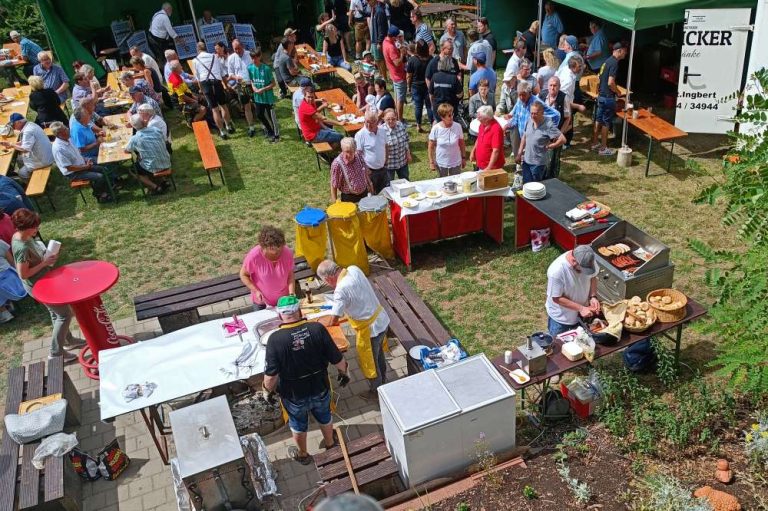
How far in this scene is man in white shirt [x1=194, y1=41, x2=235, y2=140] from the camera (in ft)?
43.5

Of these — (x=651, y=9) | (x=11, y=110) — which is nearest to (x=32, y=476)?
(x=651, y=9)

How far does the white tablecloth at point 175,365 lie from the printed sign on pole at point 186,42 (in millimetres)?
13050

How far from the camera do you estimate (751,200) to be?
194 inches

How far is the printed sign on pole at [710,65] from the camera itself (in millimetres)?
9984

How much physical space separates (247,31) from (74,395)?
42.5ft

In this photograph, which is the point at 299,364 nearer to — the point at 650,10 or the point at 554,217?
the point at 554,217

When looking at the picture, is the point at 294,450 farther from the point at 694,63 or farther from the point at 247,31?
the point at 247,31

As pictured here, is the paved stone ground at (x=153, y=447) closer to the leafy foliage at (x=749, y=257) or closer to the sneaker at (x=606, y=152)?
the leafy foliage at (x=749, y=257)

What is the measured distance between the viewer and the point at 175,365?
6.15 metres

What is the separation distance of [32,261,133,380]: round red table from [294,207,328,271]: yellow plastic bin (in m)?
2.19

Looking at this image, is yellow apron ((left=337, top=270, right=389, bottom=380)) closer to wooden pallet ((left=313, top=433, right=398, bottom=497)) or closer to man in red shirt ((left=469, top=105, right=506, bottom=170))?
wooden pallet ((left=313, top=433, right=398, bottom=497))

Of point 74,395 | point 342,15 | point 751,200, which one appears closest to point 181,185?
point 74,395

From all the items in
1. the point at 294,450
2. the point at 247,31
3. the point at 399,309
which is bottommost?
the point at 294,450

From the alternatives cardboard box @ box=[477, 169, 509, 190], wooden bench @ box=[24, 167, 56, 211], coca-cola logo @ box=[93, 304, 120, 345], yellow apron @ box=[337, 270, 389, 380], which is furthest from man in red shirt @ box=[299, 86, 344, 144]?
yellow apron @ box=[337, 270, 389, 380]
